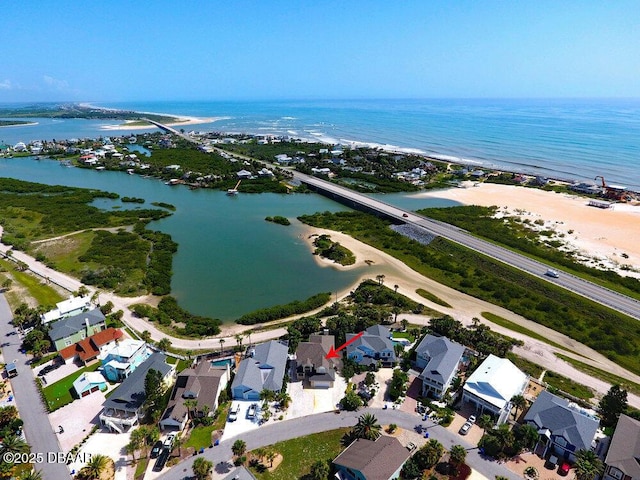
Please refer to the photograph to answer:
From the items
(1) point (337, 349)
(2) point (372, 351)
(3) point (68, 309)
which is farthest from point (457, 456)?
(3) point (68, 309)

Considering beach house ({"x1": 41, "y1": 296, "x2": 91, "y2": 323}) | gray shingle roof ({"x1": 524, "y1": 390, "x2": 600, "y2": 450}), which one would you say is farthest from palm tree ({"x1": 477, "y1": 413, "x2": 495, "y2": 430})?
beach house ({"x1": 41, "y1": 296, "x2": 91, "y2": 323})

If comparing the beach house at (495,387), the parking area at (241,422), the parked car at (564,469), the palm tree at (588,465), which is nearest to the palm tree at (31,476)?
the parking area at (241,422)

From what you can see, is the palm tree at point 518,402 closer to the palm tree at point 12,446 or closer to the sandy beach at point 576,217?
the palm tree at point 12,446

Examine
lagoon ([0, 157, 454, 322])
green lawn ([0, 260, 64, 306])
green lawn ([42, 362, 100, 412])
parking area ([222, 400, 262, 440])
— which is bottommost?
lagoon ([0, 157, 454, 322])

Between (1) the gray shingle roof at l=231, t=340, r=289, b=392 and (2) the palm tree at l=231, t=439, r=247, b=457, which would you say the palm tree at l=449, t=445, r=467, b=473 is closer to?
(1) the gray shingle roof at l=231, t=340, r=289, b=392

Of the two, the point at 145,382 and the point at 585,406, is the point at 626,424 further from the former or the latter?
the point at 145,382

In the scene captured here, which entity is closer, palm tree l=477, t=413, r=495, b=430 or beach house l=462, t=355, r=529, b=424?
palm tree l=477, t=413, r=495, b=430
